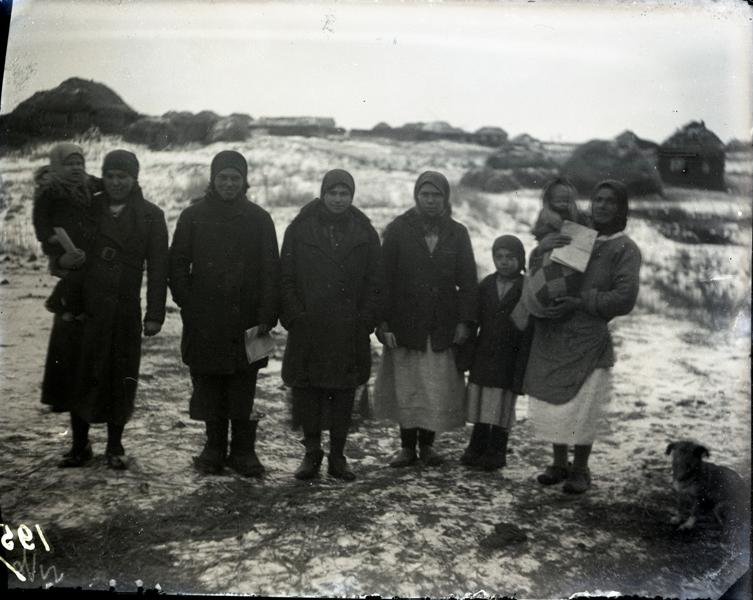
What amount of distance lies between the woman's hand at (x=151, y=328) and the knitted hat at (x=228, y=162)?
788 millimetres

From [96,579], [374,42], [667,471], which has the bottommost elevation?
[96,579]

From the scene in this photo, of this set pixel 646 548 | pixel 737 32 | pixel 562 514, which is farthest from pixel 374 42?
pixel 646 548

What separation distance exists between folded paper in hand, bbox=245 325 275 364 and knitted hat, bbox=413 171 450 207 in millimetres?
1074

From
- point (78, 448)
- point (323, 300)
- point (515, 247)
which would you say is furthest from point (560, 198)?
point (78, 448)

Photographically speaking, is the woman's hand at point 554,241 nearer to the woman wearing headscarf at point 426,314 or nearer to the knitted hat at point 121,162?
the woman wearing headscarf at point 426,314

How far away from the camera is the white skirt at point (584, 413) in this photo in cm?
356

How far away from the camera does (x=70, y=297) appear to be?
355cm

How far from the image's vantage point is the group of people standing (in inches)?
139

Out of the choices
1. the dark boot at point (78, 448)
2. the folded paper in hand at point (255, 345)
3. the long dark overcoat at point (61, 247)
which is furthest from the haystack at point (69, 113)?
the dark boot at point (78, 448)

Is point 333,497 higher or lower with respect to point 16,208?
lower

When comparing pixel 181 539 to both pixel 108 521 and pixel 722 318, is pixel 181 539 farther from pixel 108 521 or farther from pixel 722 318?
pixel 722 318

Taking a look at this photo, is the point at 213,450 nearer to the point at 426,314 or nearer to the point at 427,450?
the point at 427,450

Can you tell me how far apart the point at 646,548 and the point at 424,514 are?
1104mm

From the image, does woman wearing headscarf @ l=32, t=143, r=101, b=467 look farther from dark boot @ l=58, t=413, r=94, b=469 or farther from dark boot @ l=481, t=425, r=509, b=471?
dark boot @ l=481, t=425, r=509, b=471
